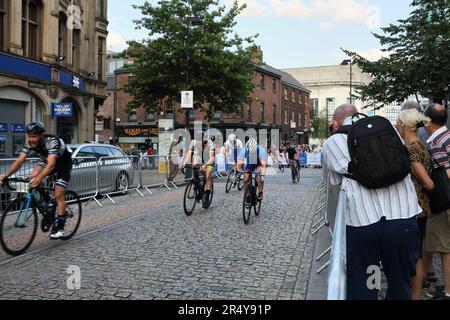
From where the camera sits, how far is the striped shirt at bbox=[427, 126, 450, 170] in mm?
4082

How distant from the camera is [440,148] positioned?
4.14 m

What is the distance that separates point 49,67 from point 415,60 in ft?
52.8

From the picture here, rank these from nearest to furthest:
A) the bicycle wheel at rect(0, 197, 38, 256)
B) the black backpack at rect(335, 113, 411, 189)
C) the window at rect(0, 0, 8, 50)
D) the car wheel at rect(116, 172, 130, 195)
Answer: the black backpack at rect(335, 113, 411, 189)
the bicycle wheel at rect(0, 197, 38, 256)
the car wheel at rect(116, 172, 130, 195)
the window at rect(0, 0, 8, 50)

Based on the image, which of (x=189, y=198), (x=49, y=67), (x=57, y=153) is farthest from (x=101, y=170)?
(x=49, y=67)

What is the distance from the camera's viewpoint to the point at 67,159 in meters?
6.79

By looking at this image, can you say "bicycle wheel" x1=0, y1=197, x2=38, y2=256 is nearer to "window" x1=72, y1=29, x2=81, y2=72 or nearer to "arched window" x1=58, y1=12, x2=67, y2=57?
"arched window" x1=58, y1=12, x2=67, y2=57

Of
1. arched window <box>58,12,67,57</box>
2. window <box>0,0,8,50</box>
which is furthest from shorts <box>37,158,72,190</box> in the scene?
arched window <box>58,12,67,57</box>

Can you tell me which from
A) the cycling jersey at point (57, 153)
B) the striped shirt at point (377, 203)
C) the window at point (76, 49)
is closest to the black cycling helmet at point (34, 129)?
the cycling jersey at point (57, 153)

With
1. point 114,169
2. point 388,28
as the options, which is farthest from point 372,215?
point 388,28

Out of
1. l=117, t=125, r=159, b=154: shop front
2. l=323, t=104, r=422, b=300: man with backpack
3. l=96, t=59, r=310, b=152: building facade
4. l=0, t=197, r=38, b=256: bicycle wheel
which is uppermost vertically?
l=96, t=59, r=310, b=152: building facade

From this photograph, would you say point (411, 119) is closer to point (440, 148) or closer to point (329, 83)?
point (440, 148)

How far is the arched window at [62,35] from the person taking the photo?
22.9 m

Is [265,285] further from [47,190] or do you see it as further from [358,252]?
[47,190]

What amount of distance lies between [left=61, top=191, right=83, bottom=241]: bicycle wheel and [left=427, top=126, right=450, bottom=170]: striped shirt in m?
5.28
